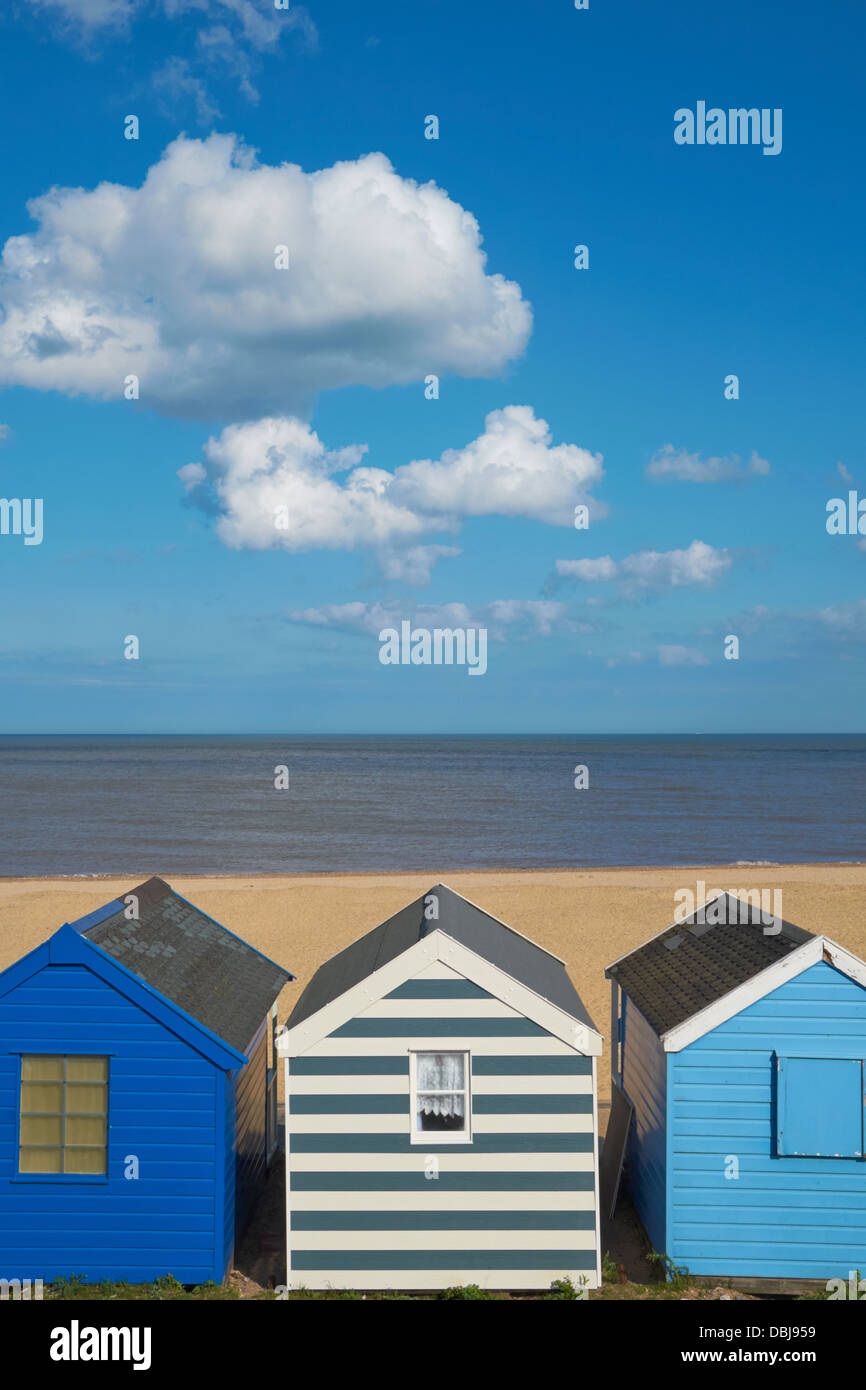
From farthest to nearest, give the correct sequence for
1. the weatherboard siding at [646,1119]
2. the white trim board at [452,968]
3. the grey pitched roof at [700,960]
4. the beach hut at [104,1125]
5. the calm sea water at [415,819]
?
the calm sea water at [415,819] < the grey pitched roof at [700,960] < the weatherboard siding at [646,1119] < the beach hut at [104,1125] < the white trim board at [452,968]

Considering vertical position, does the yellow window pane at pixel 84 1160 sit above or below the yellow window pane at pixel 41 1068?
below

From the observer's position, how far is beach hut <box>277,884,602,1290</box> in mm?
9000

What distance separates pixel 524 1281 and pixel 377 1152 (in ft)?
→ 5.89

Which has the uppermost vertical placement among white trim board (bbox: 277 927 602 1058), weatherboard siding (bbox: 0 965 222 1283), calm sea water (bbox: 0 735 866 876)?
calm sea water (bbox: 0 735 866 876)

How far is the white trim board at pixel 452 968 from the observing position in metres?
8.99

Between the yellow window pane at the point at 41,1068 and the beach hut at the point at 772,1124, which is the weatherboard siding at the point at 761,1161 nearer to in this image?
the beach hut at the point at 772,1124

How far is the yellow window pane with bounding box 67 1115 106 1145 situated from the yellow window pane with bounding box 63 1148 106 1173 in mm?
79

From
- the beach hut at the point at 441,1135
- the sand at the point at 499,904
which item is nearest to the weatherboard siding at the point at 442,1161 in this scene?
the beach hut at the point at 441,1135

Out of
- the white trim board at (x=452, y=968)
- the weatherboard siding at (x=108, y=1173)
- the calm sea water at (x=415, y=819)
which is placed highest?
the calm sea water at (x=415, y=819)

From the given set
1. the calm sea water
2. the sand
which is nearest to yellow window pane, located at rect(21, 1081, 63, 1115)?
the sand

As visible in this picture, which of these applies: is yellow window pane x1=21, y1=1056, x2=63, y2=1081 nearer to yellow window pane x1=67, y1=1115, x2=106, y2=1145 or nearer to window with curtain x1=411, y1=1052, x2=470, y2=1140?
yellow window pane x1=67, y1=1115, x2=106, y2=1145

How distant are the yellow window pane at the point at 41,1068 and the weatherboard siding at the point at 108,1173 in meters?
0.09

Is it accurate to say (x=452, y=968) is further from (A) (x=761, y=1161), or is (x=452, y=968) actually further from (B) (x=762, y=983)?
(A) (x=761, y=1161)
